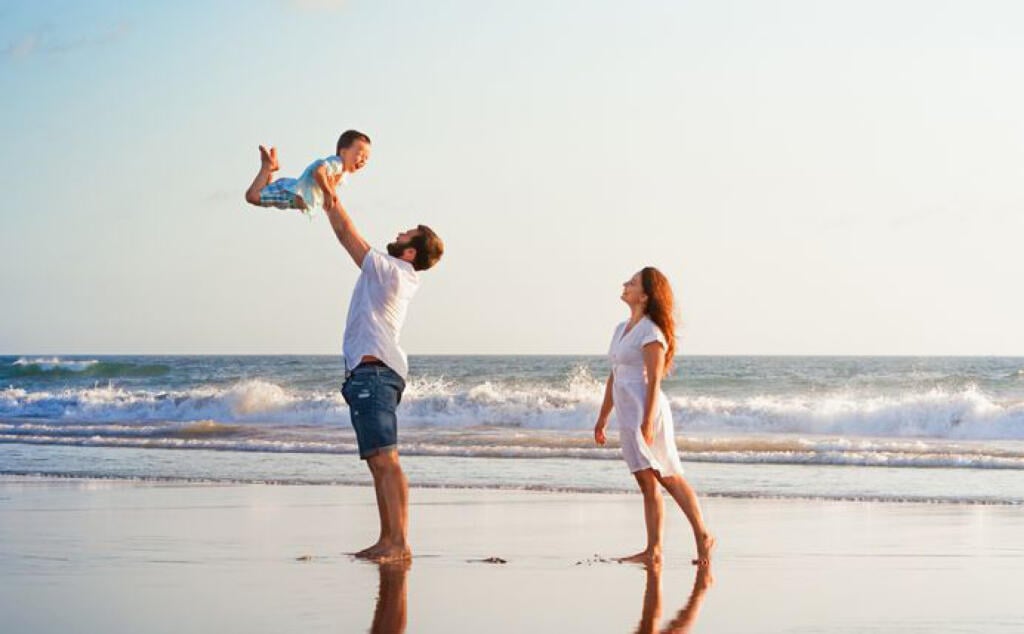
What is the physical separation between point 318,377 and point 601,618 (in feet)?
142

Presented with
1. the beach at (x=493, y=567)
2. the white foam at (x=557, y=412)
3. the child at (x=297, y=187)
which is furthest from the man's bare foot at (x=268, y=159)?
the white foam at (x=557, y=412)

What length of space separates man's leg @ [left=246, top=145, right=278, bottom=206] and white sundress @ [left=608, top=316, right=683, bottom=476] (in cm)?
210

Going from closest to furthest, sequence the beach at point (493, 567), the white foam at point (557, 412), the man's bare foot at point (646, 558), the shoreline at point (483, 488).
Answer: the beach at point (493, 567) < the man's bare foot at point (646, 558) < the shoreline at point (483, 488) < the white foam at point (557, 412)

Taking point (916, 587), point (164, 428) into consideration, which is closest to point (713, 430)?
point (164, 428)

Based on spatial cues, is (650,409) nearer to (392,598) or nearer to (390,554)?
(390,554)

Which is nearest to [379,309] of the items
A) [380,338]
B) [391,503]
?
[380,338]

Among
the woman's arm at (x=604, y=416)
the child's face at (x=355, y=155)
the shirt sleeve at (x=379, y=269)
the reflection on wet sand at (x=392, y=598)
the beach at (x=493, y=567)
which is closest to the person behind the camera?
the reflection on wet sand at (x=392, y=598)

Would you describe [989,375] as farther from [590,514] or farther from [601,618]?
[601,618]

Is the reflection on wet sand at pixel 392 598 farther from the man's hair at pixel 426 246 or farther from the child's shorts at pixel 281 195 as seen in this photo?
the child's shorts at pixel 281 195

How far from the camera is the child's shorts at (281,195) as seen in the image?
6398 mm

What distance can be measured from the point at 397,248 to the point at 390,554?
5.15 ft

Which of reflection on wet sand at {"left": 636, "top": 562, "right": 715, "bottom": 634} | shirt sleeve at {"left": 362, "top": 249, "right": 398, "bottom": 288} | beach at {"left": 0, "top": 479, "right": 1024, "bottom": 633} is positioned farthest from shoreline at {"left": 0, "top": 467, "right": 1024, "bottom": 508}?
shirt sleeve at {"left": 362, "top": 249, "right": 398, "bottom": 288}

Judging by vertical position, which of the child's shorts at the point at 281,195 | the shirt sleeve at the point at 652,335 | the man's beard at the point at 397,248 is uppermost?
the child's shorts at the point at 281,195

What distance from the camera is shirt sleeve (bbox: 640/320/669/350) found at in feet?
23.8
